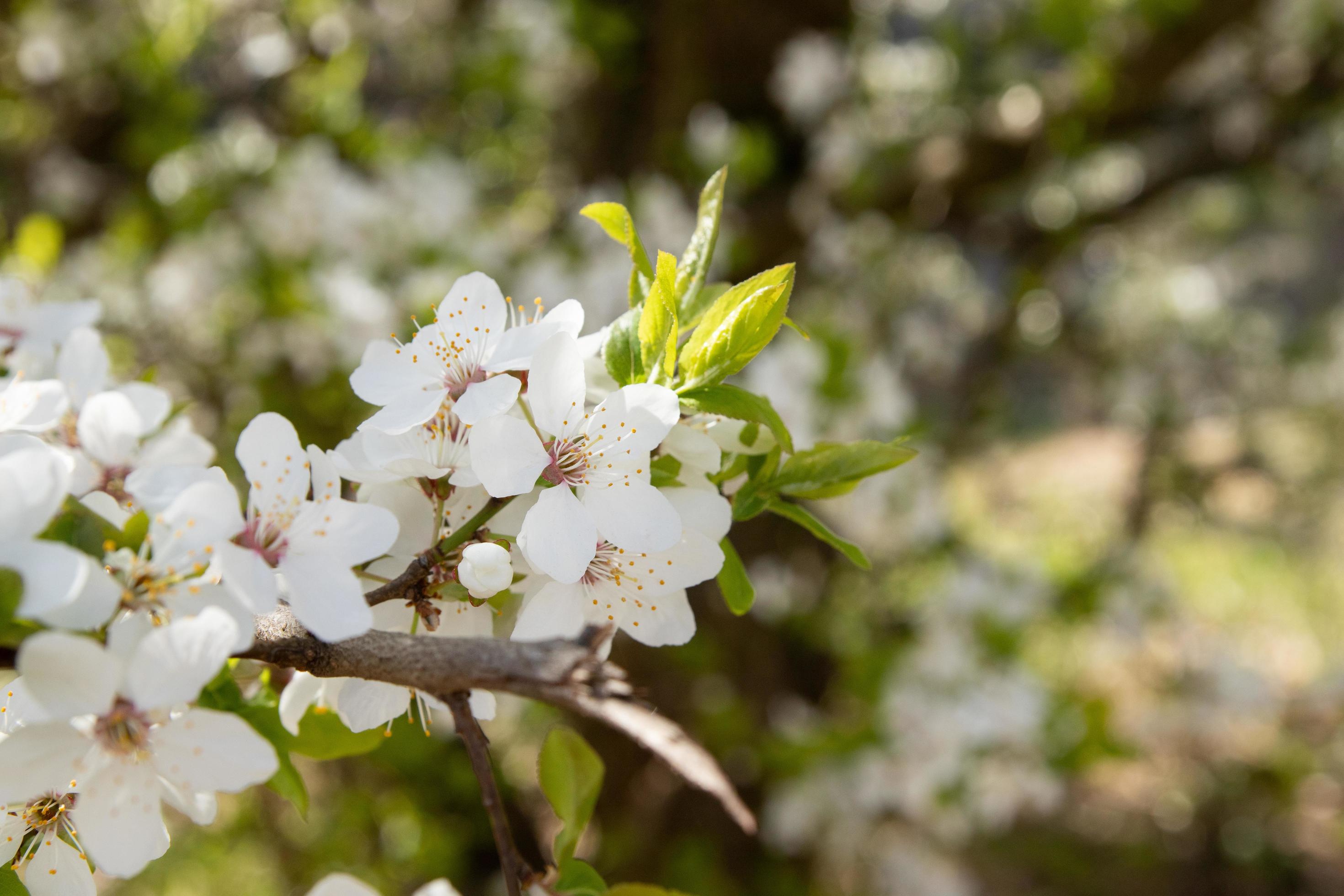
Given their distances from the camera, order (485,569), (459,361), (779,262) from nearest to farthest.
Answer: (485,569), (459,361), (779,262)

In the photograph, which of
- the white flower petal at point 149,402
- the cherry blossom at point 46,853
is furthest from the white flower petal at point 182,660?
the white flower petal at point 149,402

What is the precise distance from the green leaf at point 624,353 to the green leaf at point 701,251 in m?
0.06

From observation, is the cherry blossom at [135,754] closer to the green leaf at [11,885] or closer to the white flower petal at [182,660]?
the white flower petal at [182,660]

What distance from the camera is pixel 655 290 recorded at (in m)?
0.59

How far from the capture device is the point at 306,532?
55cm

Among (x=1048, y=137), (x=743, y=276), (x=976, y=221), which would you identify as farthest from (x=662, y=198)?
(x=976, y=221)

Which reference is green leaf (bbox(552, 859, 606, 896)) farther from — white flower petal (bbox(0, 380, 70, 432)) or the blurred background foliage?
the blurred background foliage

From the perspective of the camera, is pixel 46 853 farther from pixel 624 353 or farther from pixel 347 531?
pixel 624 353

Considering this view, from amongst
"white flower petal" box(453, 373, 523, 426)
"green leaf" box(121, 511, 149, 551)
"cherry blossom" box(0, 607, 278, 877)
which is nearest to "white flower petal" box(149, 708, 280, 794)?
"cherry blossom" box(0, 607, 278, 877)

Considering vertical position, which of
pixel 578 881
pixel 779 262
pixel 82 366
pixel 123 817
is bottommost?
pixel 779 262

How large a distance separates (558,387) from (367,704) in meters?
0.24

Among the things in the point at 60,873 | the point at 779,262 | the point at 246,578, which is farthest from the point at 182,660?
the point at 779,262

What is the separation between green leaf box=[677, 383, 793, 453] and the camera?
59 cm

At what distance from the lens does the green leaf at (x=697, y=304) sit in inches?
26.4
